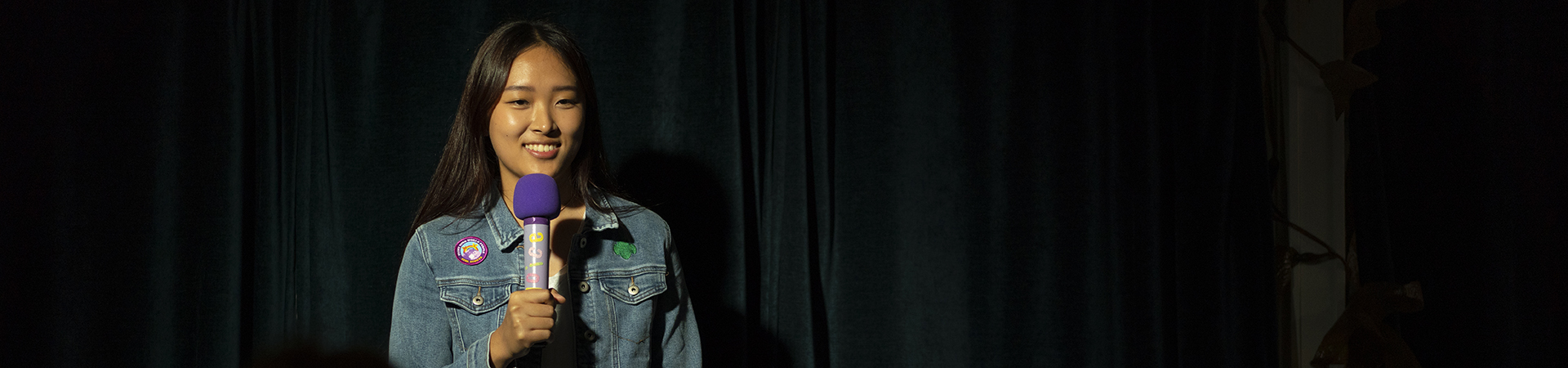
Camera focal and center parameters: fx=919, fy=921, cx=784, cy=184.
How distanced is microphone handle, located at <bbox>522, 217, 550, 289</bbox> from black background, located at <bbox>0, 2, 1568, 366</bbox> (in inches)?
30.6

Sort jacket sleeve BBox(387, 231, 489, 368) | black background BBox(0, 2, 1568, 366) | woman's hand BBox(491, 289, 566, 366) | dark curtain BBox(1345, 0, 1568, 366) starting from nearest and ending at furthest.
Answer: woman's hand BBox(491, 289, 566, 366), jacket sleeve BBox(387, 231, 489, 368), dark curtain BBox(1345, 0, 1568, 366), black background BBox(0, 2, 1568, 366)

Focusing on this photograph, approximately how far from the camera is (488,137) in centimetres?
140

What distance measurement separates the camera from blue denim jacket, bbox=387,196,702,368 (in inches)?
51.5

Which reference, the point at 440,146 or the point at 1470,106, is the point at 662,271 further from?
the point at 1470,106

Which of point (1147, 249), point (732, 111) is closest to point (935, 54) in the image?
point (732, 111)

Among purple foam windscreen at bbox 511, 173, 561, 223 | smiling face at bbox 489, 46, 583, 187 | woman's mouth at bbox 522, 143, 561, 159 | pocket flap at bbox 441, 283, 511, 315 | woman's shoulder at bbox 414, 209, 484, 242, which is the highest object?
smiling face at bbox 489, 46, 583, 187

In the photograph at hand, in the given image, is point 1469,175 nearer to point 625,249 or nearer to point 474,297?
point 625,249

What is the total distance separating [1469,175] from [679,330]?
156 cm

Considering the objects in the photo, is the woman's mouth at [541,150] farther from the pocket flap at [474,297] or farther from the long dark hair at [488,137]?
the pocket flap at [474,297]

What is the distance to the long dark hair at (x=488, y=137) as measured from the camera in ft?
4.35

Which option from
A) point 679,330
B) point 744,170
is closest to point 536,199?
point 679,330

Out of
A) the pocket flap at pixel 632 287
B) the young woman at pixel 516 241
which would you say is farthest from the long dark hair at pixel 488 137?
the pocket flap at pixel 632 287

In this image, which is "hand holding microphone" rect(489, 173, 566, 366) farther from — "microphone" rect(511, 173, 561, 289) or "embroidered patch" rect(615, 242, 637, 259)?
A: "embroidered patch" rect(615, 242, 637, 259)

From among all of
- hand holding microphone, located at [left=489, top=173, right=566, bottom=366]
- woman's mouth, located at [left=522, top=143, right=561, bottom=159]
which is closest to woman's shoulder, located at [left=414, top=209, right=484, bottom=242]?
woman's mouth, located at [left=522, top=143, right=561, bottom=159]
